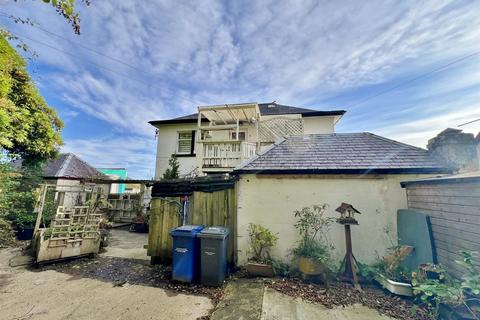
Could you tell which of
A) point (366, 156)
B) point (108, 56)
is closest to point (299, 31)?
point (366, 156)

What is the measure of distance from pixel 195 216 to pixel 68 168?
13.7m

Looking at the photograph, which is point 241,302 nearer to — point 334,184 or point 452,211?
point 334,184

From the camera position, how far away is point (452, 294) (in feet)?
9.61

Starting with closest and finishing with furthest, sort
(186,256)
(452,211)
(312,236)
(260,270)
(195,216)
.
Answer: (452,211), (186,256), (260,270), (312,236), (195,216)

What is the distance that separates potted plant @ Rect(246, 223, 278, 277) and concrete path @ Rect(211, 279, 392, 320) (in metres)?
0.77

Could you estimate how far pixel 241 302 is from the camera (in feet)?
12.6

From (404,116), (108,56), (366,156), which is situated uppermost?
(108,56)

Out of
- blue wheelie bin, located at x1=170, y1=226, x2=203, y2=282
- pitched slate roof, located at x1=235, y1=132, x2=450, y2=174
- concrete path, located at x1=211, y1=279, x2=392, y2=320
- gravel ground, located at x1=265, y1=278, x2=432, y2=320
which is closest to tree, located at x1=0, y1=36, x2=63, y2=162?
blue wheelie bin, located at x1=170, y1=226, x2=203, y2=282

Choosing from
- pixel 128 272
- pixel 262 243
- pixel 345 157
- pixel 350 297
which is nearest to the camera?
pixel 350 297

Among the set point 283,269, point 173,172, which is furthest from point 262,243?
point 173,172

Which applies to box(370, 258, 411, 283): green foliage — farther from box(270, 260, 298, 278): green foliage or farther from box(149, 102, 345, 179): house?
box(149, 102, 345, 179): house

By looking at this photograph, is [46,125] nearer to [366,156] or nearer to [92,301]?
[92,301]

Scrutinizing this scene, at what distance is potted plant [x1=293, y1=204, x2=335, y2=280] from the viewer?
4789mm

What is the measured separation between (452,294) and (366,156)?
3.79 m
